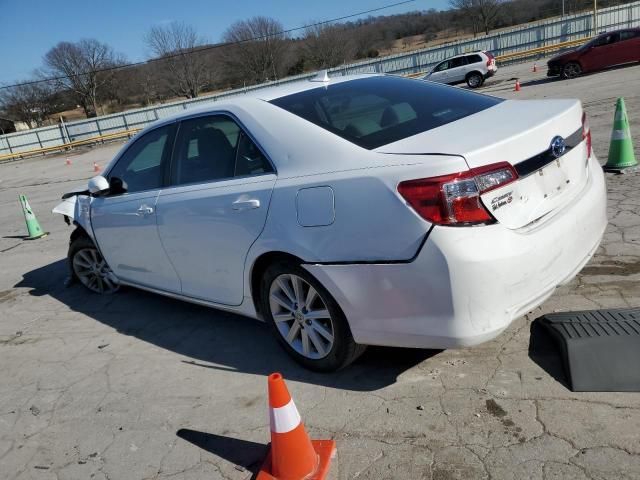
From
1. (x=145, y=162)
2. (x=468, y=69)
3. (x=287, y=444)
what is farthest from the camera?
(x=468, y=69)

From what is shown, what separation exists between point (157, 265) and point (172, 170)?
0.78 metres

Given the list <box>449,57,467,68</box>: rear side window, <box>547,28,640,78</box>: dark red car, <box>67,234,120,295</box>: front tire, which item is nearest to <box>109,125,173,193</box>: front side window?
<box>67,234,120,295</box>: front tire

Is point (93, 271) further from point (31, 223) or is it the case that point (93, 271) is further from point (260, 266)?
point (31, 223)

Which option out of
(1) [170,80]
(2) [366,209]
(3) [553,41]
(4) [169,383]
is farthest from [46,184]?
(1) [170,80]

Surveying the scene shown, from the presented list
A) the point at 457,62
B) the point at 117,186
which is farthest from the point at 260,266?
the point at 457,62

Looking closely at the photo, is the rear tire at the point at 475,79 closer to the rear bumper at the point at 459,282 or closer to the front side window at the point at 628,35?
the front side window at the point at 628,35

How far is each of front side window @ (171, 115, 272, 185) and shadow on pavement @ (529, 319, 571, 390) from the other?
1897 millimetres

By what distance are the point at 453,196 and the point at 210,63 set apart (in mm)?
69984

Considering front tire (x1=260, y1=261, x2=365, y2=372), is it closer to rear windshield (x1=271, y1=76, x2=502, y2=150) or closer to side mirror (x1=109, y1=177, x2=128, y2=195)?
rear windshield (x1=271, y1=76, x2=502, y2=150)

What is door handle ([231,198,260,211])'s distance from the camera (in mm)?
3131

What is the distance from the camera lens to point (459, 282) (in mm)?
2400

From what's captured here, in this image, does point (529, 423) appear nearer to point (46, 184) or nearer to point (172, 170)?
point (172, 170)

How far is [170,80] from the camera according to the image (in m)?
67.2

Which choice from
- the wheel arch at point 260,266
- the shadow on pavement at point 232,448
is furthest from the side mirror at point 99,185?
the shadow on pavement at point 232,448
